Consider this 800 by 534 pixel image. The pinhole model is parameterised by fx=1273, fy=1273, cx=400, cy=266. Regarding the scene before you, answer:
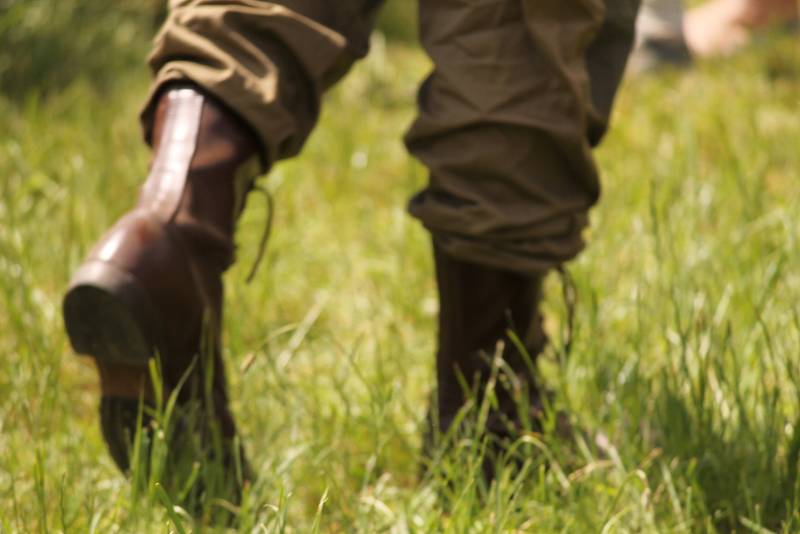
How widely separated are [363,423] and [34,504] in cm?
45

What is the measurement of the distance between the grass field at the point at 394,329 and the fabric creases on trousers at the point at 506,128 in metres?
0.16

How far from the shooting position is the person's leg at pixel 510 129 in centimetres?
151

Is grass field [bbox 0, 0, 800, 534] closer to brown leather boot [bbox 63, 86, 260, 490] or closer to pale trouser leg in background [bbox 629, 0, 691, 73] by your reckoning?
brown leather boot [bbox 63, 86, 260, 490]

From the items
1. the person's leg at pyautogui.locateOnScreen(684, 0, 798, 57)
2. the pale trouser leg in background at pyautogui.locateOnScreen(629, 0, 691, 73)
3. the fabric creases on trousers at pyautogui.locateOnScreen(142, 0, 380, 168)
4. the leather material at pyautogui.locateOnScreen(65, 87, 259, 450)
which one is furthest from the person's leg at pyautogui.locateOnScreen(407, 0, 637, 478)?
the person's leg at pyautogui.locateOnScreen(684, 0, 798, 57)

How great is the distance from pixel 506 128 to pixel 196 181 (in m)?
0.37

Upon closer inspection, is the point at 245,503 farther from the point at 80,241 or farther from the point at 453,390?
the point at 80,241

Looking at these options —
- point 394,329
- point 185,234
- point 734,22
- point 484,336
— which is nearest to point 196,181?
point 185,234

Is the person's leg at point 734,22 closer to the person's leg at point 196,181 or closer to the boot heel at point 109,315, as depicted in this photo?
the person's leg at point 196,181

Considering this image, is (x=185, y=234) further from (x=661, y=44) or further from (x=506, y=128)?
(x=661, y=44)

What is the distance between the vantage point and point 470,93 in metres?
1.52

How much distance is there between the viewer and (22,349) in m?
1.85

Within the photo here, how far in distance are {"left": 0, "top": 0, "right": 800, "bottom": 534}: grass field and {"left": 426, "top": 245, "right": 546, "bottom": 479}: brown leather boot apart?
0.06m

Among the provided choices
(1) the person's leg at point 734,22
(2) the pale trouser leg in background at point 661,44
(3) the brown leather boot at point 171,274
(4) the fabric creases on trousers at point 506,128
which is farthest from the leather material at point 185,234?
(1) the person's leg at point 734,22

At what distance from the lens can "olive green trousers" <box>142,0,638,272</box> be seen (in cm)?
151
